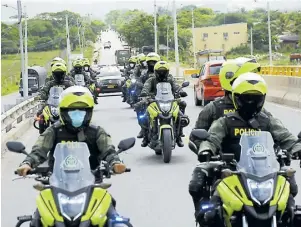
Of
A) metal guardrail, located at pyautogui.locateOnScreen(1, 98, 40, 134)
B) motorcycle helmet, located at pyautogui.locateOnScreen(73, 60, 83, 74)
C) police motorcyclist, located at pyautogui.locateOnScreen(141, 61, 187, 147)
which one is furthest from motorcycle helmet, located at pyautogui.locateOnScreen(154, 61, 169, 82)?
motorcycle helmet, located at pyautogui.locateOnScreen(73, 60, 83, 74)

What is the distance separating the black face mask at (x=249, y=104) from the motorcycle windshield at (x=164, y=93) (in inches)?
290

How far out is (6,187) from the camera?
13023mm

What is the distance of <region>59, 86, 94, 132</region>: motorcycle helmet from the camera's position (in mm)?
7031

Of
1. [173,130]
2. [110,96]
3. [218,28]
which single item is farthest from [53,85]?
[218,28]

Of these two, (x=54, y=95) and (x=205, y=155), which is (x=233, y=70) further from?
(x=54, y=95)

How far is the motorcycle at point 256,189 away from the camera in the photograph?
246 inches

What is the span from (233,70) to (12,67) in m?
80.5

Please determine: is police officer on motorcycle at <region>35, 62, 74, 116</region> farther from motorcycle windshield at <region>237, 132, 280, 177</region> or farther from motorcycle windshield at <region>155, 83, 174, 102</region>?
motorcycle windshield at <region>237, 132, 280, 177</region>

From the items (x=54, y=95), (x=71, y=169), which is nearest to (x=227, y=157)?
(x=71, y=169)

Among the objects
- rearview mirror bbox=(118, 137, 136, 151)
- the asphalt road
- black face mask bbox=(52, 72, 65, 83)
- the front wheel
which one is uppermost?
black face mask bbox=(52, 72, 65, 83)

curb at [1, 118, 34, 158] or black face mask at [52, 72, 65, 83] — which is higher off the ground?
black face mask at [52, 72, 65, 83]

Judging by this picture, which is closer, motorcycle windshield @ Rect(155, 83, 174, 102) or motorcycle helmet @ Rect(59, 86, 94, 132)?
motorcycle helmet @ Rect(59, 86, 94, 132)

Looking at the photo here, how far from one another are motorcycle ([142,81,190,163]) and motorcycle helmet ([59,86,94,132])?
7.16 metres

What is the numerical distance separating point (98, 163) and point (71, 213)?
4.93ft
